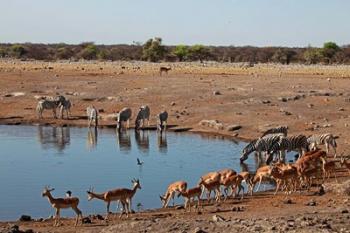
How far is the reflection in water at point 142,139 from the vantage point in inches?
1264

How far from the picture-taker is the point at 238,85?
5125 cm

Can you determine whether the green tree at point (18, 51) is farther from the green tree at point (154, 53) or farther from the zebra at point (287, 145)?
the zebra at point (287, 145)

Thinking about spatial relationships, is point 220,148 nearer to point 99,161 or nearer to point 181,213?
point 99,161

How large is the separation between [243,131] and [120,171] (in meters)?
11.8

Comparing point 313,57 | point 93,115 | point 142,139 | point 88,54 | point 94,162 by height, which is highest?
point 313,57

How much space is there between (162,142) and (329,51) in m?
71.9

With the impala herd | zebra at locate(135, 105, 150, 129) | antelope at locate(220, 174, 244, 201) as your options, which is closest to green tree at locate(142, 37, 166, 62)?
zebra at locate(135, 105, 150, 129)

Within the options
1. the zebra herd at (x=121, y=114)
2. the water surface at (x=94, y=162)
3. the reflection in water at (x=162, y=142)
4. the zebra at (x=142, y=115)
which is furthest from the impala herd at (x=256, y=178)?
the zebra at (x=142, y=115)

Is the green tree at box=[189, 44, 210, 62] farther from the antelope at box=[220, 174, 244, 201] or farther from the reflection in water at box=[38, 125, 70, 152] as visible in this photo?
the antelope at box=[220, 174, 244, 201]

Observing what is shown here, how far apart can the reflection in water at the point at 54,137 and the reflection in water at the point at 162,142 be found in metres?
4.43

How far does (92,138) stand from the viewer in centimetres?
3500

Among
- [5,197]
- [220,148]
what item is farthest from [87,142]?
[5,197]

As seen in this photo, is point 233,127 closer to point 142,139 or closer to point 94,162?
point 142,139

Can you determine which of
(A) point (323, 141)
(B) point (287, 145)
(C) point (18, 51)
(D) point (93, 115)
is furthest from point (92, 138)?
(C) point (18, 51)
